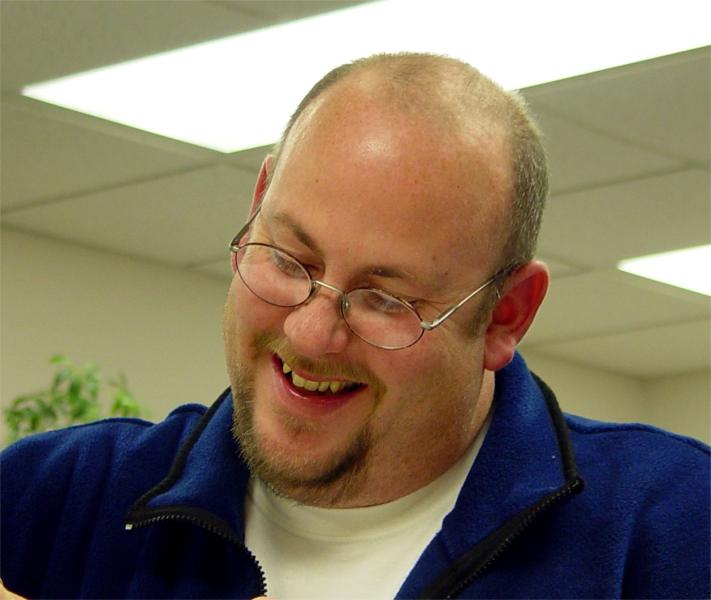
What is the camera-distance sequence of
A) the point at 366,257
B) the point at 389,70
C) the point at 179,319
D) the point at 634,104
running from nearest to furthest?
the point at 366,257, the point at 389,70, the point at 634,104, the point at 179,319

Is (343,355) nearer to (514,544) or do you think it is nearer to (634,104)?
(514,544)

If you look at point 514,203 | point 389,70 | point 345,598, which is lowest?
point 345,598

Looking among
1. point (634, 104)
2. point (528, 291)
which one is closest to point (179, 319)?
point (634, 104)

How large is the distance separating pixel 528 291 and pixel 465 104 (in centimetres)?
21

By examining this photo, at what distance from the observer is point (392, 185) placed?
1.32 m

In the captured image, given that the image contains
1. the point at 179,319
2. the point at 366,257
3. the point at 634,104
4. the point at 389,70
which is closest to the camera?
the point at 366,257

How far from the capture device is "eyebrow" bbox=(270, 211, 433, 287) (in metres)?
1.33

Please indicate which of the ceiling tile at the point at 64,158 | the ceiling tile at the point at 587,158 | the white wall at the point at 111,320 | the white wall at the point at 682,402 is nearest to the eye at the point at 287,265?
the ceiling tile at the point at 587,158

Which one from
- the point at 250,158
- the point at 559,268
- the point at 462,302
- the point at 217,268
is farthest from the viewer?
the point at 217,268

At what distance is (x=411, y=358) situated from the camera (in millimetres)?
1346

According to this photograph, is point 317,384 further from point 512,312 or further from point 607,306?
point 607,306

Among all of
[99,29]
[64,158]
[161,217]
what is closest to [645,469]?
[99,29]

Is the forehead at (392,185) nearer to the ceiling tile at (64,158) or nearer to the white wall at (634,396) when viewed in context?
the ceiling tile at (64,158)

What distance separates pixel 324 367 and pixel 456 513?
0.19m
